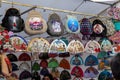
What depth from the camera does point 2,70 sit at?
2.30 m

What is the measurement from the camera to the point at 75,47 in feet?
9.86

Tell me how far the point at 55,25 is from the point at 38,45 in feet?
1.05

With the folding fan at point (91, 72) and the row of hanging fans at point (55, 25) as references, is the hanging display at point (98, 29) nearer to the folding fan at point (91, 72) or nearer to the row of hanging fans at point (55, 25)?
the row of hanging fans at point (55, 25)

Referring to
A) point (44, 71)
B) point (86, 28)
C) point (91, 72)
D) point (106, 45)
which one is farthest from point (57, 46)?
point (44, 71)

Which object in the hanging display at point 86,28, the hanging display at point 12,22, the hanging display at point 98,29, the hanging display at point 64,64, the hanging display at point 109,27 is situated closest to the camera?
the hanging display at point 12,22

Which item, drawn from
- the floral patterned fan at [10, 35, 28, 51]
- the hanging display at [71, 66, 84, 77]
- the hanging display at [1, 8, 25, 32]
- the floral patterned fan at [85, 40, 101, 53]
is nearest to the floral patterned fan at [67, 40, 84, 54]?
the floral patterned fan at [85, 40, 101, 53]

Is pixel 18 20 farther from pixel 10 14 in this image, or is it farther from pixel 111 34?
pixel 111 34

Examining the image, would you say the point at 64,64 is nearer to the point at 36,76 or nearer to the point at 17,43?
the point at 36,76

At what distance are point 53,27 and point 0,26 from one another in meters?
0.64

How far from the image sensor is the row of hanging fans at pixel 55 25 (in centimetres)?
249

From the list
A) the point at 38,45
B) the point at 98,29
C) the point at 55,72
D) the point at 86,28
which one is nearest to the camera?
the point at 38,45

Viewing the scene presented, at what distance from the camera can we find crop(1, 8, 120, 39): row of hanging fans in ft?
8.18

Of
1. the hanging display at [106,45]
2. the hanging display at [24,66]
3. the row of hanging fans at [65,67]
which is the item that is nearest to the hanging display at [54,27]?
the hanging display at [106,45]

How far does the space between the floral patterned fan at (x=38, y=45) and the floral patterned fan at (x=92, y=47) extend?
0.65 m
